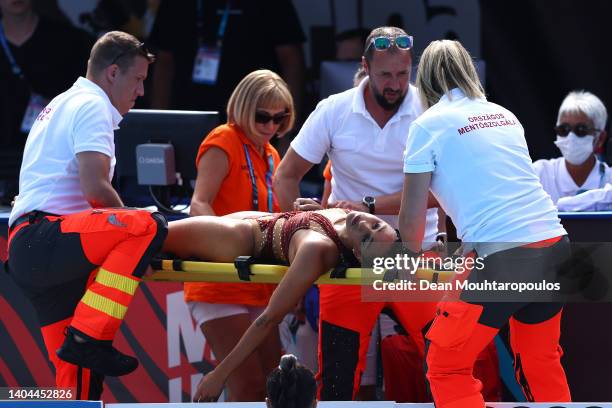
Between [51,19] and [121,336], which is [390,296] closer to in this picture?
Result: [121,336]

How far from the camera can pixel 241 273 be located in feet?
13.6

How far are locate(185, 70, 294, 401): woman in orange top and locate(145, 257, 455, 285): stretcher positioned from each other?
418mm

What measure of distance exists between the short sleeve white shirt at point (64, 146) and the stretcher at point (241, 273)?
0.42 meters

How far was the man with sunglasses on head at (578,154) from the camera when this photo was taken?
551 cm

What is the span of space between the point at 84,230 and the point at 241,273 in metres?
0.60

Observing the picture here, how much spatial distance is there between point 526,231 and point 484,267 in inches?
7.3

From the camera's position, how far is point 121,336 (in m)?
5.08

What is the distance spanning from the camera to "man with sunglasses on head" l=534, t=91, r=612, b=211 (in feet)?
18.1

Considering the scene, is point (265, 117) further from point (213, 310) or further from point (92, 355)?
point (92, 355)

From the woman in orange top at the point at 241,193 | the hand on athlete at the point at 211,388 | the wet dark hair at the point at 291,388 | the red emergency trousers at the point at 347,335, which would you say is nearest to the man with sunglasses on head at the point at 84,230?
the hand on athlete at the point at 211,388

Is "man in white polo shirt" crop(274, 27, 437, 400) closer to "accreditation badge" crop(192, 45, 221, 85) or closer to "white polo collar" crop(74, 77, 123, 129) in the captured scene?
"white polo collar" crop(74, 77, 123, 129)

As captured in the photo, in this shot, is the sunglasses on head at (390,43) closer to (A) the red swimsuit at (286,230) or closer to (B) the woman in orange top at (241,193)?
(B) the woman in orange top at (241,193)

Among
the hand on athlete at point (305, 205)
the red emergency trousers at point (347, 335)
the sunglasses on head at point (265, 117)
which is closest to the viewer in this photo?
the red emergency trousers at point (347, 335)

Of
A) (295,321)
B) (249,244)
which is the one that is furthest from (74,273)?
(295,321)
